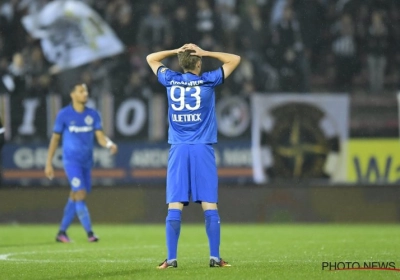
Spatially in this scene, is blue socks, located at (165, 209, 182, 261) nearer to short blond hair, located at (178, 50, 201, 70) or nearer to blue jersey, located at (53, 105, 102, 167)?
short blond hair, located at (178, 50, 201, 70)

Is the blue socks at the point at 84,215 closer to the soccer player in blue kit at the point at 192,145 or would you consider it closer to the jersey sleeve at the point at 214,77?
the soccer player in blue kit at the point at 192,145

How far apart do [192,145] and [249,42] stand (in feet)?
31.3

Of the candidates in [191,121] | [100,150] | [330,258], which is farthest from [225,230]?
[191,121]

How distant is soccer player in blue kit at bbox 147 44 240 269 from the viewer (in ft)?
28.9

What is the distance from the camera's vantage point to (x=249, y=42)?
1823cm

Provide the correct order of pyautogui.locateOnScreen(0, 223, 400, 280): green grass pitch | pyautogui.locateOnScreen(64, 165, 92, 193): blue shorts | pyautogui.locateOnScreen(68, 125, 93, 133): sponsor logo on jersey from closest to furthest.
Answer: pyautogui.locateOnScreen(0, 223, 400, 280): green grass pitch, pyautogui.locateOnScreen(64, 165, 92, 193): blue shorts, pyautogui.locateOnScreen(68, 125, 93, 133): sponsor logo on jersey

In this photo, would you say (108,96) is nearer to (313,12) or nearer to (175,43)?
(175,43)

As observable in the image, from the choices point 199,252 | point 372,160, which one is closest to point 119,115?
point 372,160

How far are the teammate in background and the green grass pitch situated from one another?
0.50 metres

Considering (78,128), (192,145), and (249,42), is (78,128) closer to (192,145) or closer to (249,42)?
(192,145)

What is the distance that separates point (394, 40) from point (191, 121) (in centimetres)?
1032

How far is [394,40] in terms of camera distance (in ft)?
60.6

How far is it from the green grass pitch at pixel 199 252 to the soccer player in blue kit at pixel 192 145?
362mm

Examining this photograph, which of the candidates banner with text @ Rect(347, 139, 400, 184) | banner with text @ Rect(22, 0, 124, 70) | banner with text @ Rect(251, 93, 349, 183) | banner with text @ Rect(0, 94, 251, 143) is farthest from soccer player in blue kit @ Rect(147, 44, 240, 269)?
banner with text @ Rect(22, 0, 124, 70)
